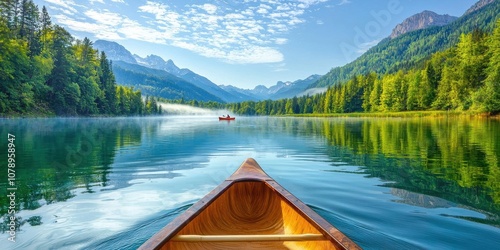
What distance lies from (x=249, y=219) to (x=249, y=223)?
0.16 meters

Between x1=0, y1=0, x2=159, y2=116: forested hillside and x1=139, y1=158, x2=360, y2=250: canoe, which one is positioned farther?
x1=0, y1=0, x2=159, y2=116: forested hillside

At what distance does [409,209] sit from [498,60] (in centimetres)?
5909

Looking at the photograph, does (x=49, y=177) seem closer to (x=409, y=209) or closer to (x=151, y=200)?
(x=151, y=200)

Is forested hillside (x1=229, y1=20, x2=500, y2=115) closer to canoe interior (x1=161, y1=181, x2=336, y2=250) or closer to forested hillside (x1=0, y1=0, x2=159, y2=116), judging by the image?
canoe interior (x1=161, y1=181, x2=336, y2=250)

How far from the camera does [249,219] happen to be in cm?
611

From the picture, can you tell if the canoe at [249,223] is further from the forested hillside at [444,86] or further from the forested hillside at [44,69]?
the forested hillside at [44,69]

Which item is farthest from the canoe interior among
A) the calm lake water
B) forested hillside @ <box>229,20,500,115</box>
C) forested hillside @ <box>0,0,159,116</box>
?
forested hillside @ <box>0,0,159,116</box>

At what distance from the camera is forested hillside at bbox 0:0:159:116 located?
54.9 metres

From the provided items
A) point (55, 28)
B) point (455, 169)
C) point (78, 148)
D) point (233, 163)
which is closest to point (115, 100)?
point (55, 28)

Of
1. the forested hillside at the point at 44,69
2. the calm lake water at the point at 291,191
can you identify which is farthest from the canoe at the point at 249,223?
the forested hillside at the point at 44,69

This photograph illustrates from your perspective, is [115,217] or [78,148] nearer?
[115,217]

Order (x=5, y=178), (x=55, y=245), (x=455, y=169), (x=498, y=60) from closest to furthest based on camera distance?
(x=55, y=245) → (x=5, y=178) → (x=455, y=169) → (x=498, y=60)

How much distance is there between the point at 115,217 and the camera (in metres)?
6.44

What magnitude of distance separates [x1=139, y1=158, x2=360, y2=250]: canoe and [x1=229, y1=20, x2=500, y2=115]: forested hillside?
5654cm
